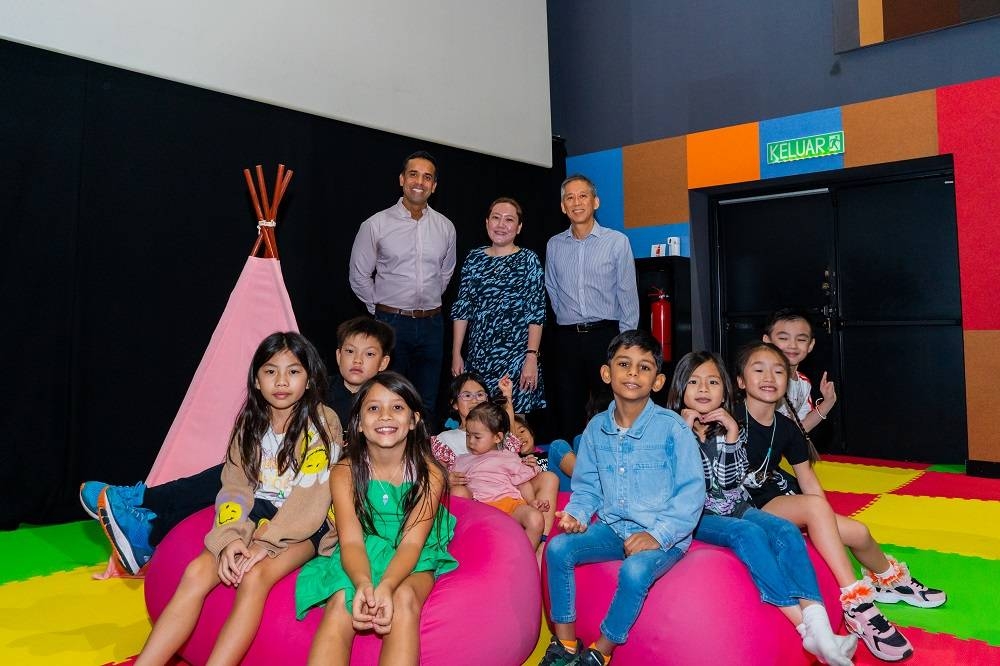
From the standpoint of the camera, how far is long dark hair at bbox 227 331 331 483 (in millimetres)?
2082

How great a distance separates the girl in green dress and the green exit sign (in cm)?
410

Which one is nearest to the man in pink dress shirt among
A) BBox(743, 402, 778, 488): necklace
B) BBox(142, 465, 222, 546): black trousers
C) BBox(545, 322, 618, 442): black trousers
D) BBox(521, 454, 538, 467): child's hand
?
BBox(545, 322, 618, 442): black trousers

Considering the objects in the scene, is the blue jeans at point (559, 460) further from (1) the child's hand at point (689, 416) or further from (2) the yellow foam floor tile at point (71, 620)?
(2) the yellow foam floor tile at point (71, 620)

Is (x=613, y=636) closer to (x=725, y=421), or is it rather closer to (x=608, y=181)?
(x=725, y=421)

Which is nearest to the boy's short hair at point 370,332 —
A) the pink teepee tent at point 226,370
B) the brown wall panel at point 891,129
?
the pink teepee tent at point 226,370

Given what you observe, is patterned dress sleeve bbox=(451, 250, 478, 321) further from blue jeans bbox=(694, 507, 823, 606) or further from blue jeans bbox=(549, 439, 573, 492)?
blue jeans bbox=(694, 507, 823, 606)

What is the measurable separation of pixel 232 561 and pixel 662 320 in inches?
164

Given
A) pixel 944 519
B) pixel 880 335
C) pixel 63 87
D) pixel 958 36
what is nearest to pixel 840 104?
pixel 958 36

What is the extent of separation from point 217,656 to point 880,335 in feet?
15.7

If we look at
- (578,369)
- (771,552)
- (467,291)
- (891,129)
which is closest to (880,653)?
(771,552)

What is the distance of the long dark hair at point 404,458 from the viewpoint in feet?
6.25

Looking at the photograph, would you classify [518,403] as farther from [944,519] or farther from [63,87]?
[63,87]

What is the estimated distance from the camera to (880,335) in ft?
17.0

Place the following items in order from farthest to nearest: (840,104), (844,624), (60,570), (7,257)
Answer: (840,104) < (7,257) < (60,570) < (844,624)
